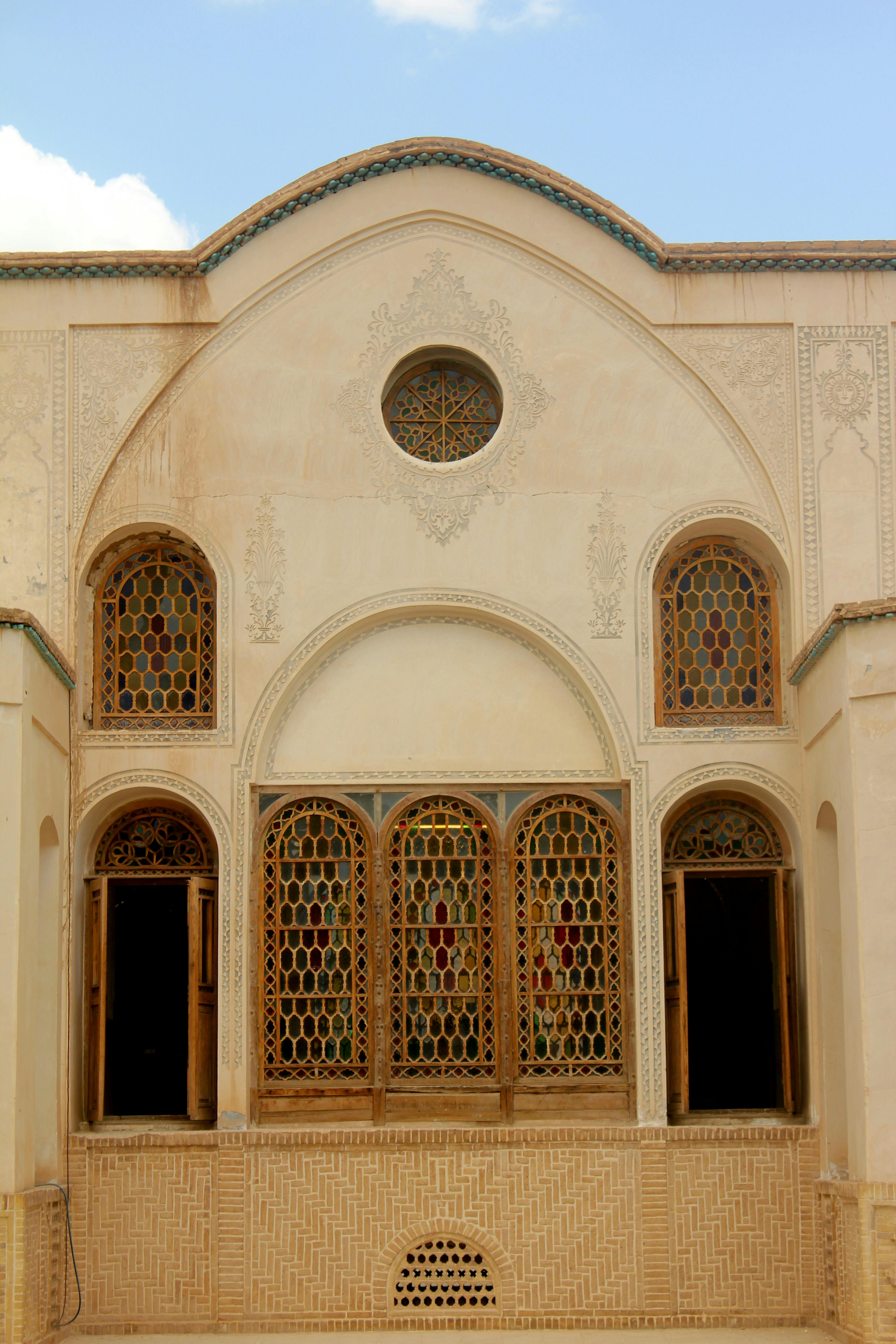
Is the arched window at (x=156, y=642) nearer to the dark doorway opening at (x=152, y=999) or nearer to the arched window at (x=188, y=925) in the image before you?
the arched window at (x=188, y=925)

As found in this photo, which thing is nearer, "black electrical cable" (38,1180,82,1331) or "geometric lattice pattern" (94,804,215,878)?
"black electrical cable" (38,1180,82,1331)

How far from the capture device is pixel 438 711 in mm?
10164

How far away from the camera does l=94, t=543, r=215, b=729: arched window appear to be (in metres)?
10.2

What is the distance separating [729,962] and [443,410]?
552 cm

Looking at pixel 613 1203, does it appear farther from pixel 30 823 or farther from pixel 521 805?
pixel 30 823

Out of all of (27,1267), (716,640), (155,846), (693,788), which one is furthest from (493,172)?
(27,1267)

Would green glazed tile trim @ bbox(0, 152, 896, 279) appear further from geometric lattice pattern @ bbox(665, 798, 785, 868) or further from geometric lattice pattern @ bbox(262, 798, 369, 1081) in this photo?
geometric lattice pattern @ bbox(262, 798, 369, 1081)

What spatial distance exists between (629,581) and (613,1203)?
13.0 feet

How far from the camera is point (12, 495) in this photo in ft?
33.3

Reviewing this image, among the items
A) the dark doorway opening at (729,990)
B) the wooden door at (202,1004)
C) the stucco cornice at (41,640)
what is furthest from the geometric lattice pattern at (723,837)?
the stucco cornice at (41,640)

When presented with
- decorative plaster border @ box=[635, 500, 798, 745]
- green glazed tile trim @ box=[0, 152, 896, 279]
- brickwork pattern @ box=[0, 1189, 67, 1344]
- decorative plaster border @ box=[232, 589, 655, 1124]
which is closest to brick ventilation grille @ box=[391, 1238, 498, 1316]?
decorative plaster border @ box=[232, 589, 655, 1124]

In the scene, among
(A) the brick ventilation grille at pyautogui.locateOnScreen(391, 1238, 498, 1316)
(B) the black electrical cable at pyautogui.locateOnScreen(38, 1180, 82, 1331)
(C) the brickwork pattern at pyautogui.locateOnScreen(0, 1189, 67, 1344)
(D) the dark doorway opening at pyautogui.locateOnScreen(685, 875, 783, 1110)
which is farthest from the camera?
(D) the dark doorway opening at pyautogui.locateOnScreen(685, 875, 783, 1110)

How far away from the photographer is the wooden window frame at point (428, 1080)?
9.76 metres

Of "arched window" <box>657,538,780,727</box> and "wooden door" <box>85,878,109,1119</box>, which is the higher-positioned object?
"arched window" <box>657,538,780,727</box>
